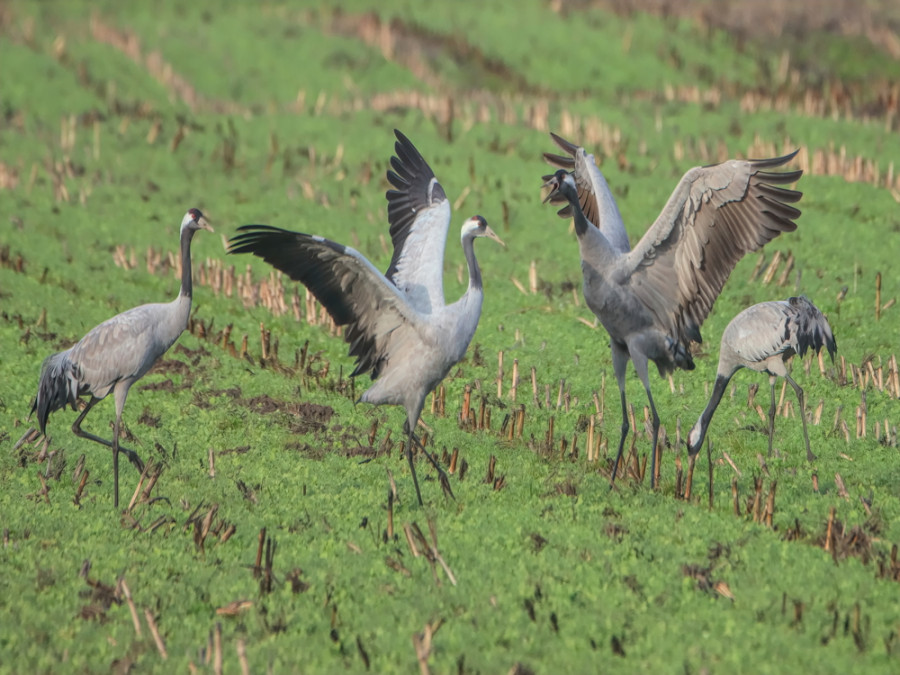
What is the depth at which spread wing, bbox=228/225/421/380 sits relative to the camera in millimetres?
7707

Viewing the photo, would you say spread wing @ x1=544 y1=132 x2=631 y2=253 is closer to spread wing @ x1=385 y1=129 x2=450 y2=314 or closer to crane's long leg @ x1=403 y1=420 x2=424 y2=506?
spread wing @ x1=385 y1=129 x2=450 y2=314

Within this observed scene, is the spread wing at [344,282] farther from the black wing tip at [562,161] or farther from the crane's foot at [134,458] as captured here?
the black wing tip at [562,161]

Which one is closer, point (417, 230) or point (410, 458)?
point (410, 458)

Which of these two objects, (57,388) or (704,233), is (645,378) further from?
(57,388)

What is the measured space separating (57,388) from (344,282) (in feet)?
8.36

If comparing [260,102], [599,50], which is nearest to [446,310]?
[260,102]

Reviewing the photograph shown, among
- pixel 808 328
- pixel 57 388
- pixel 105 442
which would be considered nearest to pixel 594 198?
pixel 808 328

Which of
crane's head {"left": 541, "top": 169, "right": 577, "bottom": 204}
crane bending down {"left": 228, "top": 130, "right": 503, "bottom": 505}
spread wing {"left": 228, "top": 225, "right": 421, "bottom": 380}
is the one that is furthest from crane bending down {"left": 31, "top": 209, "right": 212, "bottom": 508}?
crane's head {"left": 541, "top": 169, "right": 577, "bottom": 204}

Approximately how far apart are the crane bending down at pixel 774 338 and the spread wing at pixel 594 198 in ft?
4.00

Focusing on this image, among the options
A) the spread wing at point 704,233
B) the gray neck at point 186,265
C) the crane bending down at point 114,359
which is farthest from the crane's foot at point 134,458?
the spread wing at point 704,233

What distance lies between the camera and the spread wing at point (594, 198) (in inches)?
368

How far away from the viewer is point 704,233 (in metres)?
8.77

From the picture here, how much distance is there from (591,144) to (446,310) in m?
10.8

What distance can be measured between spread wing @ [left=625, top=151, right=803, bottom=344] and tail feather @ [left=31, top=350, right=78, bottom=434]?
14.5 feet
